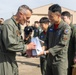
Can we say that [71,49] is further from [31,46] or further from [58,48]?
[31,46]

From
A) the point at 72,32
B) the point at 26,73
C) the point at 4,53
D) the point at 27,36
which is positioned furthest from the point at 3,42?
the point at 27,36

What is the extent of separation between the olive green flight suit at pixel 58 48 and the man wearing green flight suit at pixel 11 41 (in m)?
0.66

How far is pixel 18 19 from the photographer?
4.55m

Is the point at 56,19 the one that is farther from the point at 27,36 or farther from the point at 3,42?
the point at 27,36

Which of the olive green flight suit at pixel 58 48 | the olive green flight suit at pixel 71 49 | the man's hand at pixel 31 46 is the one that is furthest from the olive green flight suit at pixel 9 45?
the olive green flight suit at pixel 71 49

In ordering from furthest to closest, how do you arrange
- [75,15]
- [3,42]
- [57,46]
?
1. [75,15]
2. [57,46]
3. [3,42]

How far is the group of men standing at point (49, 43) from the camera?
4.44 meters

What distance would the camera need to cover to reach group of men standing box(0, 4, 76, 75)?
4438 mm

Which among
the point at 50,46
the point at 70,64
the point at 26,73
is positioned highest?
the point at 50,46

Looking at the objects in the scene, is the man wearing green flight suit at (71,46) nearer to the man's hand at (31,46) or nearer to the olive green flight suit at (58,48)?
the olive green flight suit at (58,48)

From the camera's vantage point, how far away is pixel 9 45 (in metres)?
4.38

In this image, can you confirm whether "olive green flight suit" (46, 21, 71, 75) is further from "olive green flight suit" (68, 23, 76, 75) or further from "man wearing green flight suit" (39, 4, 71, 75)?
"olive green flight suit" (68, 23, 76, 75)

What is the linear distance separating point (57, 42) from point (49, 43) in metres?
0.24

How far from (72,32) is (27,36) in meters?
9.23
